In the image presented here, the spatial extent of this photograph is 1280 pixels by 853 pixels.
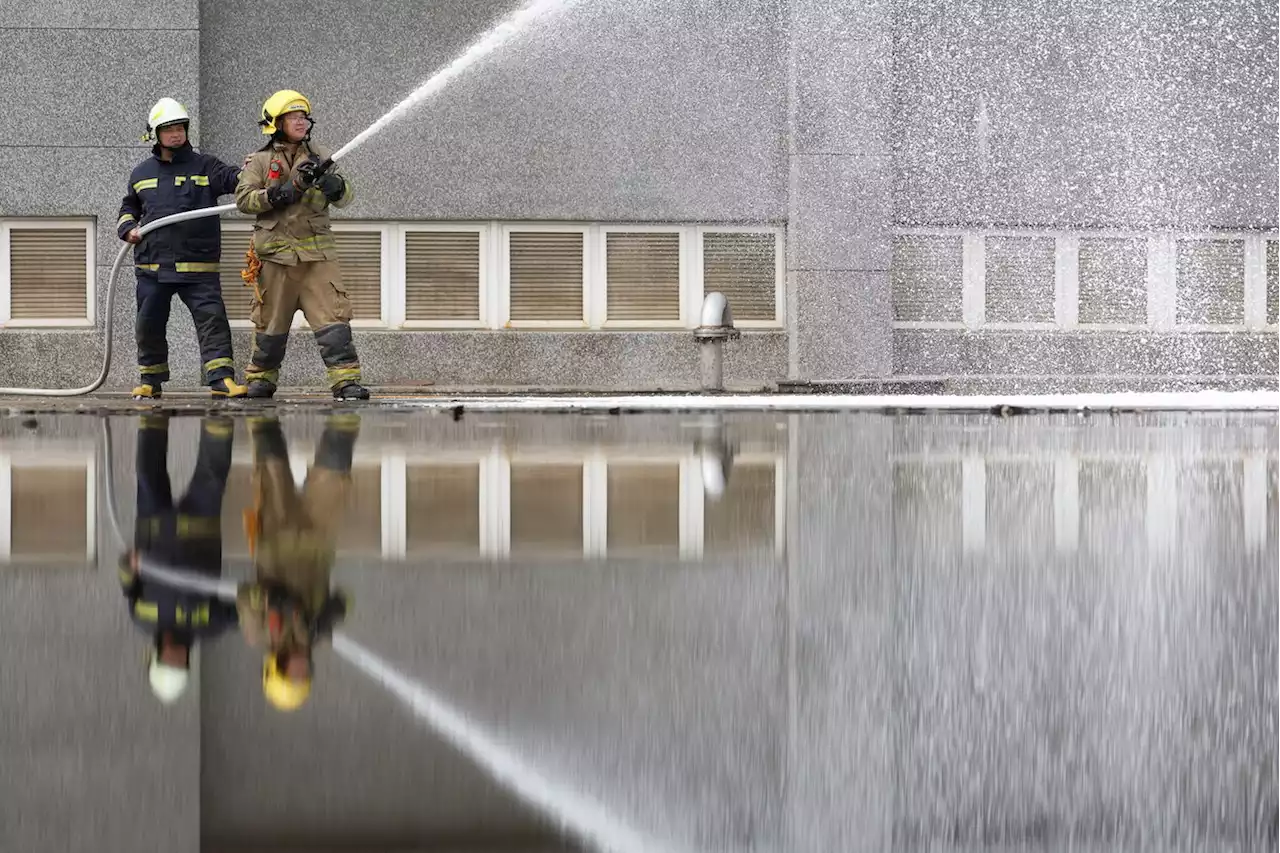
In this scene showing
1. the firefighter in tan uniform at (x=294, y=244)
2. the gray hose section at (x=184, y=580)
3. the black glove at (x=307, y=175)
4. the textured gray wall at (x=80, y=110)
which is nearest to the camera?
the gray hose section at (x=184, y=580)

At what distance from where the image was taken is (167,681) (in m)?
2.55

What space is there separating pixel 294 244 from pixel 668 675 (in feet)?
36.4

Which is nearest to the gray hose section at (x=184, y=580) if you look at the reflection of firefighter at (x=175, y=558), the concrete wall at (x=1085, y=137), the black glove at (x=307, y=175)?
the reflection of firefighter at (x=175, y=558)

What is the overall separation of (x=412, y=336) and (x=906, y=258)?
4934 millimetres

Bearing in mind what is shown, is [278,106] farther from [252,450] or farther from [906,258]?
[906,258]

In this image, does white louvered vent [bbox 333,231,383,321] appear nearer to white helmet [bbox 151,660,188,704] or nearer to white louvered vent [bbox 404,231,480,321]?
white louvered vent [bbox 404,231,480,321]

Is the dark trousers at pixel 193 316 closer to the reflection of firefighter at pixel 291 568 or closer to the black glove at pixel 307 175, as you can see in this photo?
the black glove at pixel 307 175

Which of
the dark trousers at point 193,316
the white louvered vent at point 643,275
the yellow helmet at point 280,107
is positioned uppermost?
the yellow helmet at point 280,107

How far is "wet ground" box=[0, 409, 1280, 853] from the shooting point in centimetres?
190

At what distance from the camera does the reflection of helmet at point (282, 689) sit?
2.39 m

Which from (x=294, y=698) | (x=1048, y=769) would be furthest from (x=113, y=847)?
(x=1048, y=769)

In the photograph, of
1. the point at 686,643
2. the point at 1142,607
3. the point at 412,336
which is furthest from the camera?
the point at 412,336

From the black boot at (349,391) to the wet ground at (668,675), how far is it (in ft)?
23.8

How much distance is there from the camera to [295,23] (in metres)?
19.0
